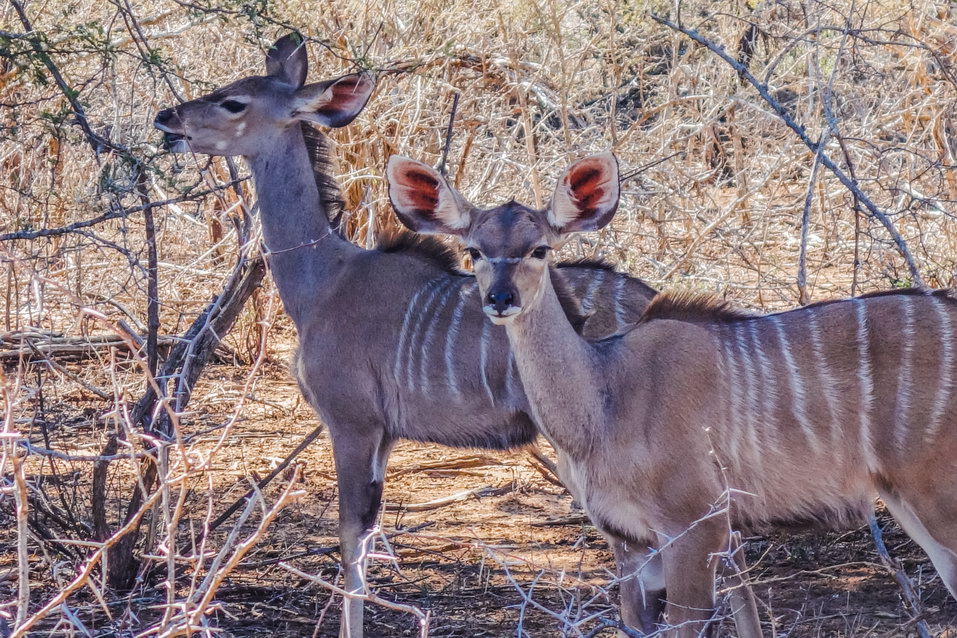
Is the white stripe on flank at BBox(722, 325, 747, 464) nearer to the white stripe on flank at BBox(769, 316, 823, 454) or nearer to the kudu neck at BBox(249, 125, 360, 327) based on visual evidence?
the white stripe on flank at BBox(769, 316, 823, 454)

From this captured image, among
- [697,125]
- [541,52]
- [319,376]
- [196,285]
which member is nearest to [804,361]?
[319,376]

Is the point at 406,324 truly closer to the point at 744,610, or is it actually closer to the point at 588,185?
the point at 588,185

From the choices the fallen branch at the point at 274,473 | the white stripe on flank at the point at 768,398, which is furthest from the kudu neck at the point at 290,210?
the white stripe on flank at the point at 768,398

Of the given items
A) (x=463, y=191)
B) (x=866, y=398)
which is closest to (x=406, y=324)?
(x=866, y=398)

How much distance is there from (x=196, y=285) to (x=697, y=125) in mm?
2427

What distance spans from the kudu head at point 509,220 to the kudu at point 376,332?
1.13 feet

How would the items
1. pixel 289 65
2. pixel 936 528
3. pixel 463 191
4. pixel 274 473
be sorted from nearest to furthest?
1. pixel 936 528
2. pixel 274 473
3. pixel 289 65
4. pixel 463 191

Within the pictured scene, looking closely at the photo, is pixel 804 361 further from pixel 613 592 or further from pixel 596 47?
pixel 596 47

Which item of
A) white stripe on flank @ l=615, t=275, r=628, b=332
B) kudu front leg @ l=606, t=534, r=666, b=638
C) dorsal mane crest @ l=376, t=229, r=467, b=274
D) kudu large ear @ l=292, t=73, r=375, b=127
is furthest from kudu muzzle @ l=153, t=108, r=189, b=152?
kudu front leg @ l=606, t=534, r=666, b=638

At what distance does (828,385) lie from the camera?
2814mm

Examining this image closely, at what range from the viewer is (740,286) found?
5355 millimetres

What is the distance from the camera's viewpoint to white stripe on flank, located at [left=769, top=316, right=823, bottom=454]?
282 centimetres

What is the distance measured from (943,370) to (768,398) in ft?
1.25

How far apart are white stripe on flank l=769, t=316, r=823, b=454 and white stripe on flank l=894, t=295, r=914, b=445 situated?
0.57 ft
